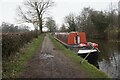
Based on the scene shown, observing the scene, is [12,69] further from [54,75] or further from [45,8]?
[45,8]

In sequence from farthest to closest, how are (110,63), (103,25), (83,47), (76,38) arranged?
(103,25) → (76,38) → (83,47) → (110,63)

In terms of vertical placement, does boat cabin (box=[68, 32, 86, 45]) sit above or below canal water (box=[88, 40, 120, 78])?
above

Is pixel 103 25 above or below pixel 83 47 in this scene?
above

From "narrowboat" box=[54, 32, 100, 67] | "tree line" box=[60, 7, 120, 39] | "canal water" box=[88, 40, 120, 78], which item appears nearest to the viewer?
"canal water" box=[88, 40, 120, 78]

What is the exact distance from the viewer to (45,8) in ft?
193

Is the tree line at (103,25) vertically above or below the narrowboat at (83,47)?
above

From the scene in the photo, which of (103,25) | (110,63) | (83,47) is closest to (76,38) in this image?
(83,47)

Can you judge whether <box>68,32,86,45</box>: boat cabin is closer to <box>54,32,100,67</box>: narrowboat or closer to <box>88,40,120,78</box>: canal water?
<box>54,32,100,67</box>: narrowboat

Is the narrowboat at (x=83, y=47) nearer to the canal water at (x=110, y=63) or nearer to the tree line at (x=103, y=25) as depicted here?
the canal water at (x=110, y=63)

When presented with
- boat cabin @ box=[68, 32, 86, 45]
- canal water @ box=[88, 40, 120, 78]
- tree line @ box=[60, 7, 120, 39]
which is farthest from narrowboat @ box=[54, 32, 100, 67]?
tree line @ box=[60, 7, 120, 39]

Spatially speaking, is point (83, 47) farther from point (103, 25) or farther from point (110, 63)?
point (103, 25)

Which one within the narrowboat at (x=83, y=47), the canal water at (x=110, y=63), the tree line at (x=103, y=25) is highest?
the tree line at (x=103, y=25)

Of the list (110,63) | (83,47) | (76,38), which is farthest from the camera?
(76,38)

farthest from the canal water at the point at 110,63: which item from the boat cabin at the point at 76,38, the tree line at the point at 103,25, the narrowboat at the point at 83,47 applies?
the tree line at the point at 103,25
